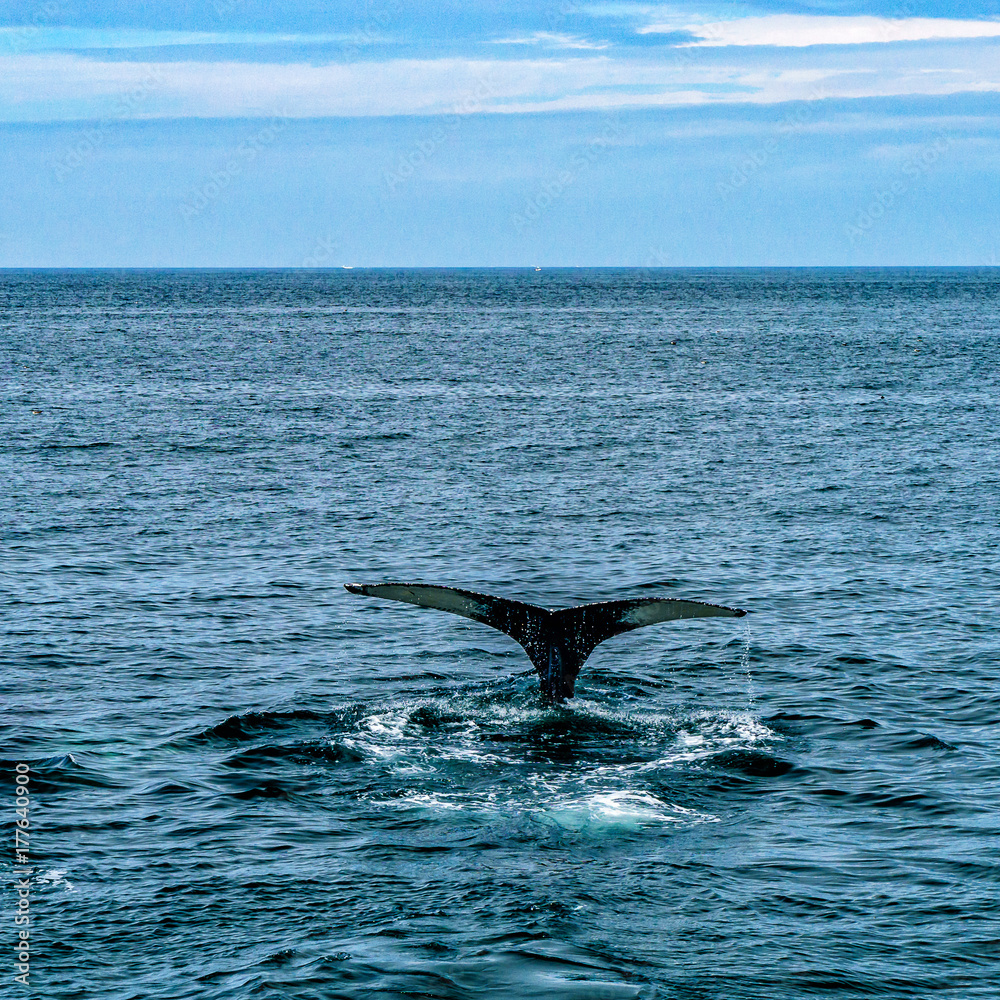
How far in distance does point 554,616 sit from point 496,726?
2.82 metres

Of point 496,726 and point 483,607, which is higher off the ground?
point 483,607

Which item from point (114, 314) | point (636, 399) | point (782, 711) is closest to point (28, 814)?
point (782, 711)

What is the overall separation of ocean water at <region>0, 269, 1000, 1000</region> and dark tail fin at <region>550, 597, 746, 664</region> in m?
1.94

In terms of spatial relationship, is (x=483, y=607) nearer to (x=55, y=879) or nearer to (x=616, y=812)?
(x=616, y=812)

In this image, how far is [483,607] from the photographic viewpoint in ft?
68.5

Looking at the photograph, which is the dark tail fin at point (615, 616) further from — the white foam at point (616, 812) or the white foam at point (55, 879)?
the white foam at point (55, 879)

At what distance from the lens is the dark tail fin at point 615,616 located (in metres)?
19.7

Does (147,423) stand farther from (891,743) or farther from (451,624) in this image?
(891,743)

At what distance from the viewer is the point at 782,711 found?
25.5 meters

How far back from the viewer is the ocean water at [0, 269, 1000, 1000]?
16.3 meters

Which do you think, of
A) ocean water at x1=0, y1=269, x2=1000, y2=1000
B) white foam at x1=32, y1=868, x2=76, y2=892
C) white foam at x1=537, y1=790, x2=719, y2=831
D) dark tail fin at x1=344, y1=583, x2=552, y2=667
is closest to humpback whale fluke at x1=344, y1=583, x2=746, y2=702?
dark tail fin at x1=344, y1=583, x2=552, y2=667

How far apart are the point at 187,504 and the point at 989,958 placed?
34.9m

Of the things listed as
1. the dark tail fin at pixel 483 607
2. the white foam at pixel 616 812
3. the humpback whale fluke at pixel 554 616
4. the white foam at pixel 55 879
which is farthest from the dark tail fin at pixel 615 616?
the white foam at pixel 55 879

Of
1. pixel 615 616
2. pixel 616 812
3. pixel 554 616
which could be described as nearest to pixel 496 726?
pixel 554 616
